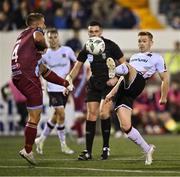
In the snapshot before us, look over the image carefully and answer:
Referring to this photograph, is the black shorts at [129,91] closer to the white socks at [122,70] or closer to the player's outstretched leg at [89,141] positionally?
the white socks at [122,70]

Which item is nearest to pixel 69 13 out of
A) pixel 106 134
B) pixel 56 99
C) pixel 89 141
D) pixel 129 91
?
pixel 56 99

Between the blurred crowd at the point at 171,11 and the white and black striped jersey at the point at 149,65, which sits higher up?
the white and black striped jersey at the point at 149,65

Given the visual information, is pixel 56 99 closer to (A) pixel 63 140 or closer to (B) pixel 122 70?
(A) pixel 63 140

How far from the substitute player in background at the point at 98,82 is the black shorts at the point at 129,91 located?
95cm

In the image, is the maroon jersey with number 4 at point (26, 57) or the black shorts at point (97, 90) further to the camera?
the black shorts at point (97, 90)

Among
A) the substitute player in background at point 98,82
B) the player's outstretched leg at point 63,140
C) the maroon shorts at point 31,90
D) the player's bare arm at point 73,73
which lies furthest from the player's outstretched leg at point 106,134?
the maroon shorts at point 31,90

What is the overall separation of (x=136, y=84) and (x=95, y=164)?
4.79 feet

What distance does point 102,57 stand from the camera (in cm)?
1545

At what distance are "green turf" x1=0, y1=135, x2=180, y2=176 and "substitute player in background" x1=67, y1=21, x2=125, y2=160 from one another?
1.45 feet

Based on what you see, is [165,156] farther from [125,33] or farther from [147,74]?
[125,33]

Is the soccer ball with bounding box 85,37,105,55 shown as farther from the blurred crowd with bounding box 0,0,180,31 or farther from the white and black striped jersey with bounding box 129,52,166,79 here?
the blurred crowd with bounding box 0,0,180,31

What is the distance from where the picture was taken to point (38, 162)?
46.8ft

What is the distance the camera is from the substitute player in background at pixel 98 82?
1517cm

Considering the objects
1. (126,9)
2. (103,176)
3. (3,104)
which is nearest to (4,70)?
(3,104)
